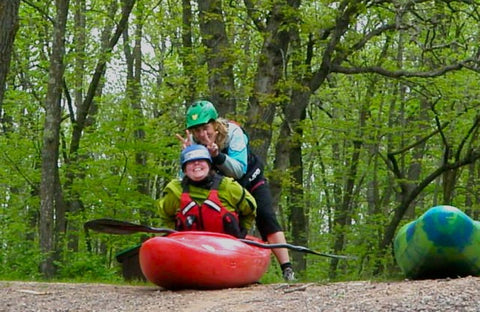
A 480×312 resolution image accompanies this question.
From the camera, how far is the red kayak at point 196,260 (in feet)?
17.7

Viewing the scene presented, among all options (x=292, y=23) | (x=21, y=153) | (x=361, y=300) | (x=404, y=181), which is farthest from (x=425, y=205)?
(x=361, y=300)

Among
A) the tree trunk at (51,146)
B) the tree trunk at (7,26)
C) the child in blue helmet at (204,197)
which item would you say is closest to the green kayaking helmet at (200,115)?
the child in blue helmet at (204,197)

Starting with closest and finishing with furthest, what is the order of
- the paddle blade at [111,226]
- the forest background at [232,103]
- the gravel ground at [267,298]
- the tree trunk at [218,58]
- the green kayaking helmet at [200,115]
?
the gravel ground at [267,298] → the green kayaking helmet at [200,115] → the paddle blade at [111,226] → the tree trunk at [218,58] → the forest background at [232,103]

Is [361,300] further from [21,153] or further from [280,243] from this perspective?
[21,153]

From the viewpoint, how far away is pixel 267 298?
181 inches

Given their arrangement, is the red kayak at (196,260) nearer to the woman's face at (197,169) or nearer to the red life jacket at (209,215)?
the red life jacket at (209,215)

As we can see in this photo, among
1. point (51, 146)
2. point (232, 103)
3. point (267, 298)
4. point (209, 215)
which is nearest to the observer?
point (267, 298)

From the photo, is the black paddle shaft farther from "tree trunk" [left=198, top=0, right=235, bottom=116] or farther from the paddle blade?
"tree trunk" [left=198, top=0, right=235, bottom=116]

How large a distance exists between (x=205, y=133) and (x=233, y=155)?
319mm

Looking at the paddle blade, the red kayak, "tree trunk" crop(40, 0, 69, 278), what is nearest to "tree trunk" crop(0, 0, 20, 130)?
the paddle blade

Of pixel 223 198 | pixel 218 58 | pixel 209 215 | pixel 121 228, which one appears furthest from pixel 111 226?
pixel 218 58

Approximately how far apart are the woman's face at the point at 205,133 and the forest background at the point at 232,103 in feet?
6.74

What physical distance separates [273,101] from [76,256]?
176 inches

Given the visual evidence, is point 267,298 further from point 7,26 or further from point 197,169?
point 7,26
